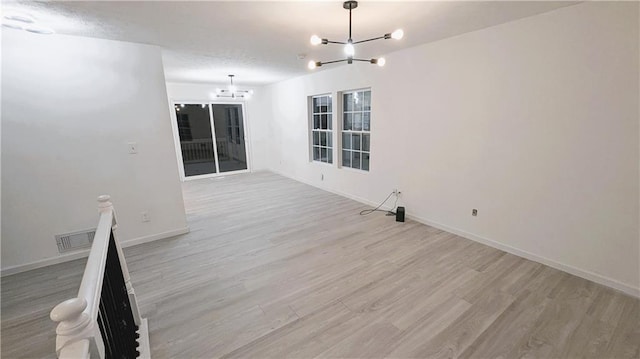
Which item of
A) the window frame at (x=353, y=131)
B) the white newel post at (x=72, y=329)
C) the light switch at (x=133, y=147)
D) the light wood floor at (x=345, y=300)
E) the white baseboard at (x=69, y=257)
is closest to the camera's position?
the white newel post at (x=72, y=329)

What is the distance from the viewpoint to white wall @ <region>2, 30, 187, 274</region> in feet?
8.93

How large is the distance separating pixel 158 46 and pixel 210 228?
2488 millimetres

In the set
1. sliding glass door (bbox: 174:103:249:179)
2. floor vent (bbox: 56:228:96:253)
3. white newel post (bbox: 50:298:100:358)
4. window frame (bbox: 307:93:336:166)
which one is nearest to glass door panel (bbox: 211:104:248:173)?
sliding glass door (bbox: 174:103:249:179)

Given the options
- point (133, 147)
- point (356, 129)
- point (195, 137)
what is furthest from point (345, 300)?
point (195, 137)

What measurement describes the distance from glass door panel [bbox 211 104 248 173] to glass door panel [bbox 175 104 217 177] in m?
0.23

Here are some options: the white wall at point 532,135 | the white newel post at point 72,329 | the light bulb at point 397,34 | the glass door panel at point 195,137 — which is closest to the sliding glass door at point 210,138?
the glass door panel at point 195,137

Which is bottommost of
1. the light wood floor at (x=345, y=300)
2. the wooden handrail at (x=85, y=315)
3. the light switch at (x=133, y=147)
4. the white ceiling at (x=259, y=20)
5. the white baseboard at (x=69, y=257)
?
the light wood floor at (x=345, y=300)

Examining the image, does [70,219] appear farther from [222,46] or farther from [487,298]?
[487,298]

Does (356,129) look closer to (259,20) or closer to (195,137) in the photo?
(259,20)

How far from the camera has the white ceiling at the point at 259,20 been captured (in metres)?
2.23

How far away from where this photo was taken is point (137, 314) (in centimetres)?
201

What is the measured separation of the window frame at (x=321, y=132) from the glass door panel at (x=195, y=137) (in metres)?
3.08

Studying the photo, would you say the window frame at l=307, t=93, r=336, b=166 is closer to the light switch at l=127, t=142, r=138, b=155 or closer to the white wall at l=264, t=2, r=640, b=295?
the white wall at l=264, t=2, r=640, b=295

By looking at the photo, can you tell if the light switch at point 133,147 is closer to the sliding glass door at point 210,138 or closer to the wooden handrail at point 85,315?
the wooden handrail at point 85,315
